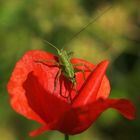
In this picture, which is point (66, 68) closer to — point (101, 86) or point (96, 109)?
point (101, 86)

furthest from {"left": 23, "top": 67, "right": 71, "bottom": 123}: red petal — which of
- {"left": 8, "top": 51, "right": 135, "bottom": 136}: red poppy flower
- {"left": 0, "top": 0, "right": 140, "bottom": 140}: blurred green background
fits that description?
{"left": 0, "top": 0, "right": 140, "bottom": 140}: blurred green background

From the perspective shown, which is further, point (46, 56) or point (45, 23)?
point (45, 23)

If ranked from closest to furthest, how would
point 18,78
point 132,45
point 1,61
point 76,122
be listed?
point 76,122
point 18,78
point 1,61
point 132,45

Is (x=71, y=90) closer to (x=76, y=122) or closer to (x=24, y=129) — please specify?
(x=76, y=122)

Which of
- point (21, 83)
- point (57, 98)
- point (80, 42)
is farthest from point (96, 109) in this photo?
point (80, 42)

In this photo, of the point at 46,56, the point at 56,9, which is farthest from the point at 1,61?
the point at 46,56

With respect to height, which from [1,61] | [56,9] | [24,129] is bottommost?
[24,129]
